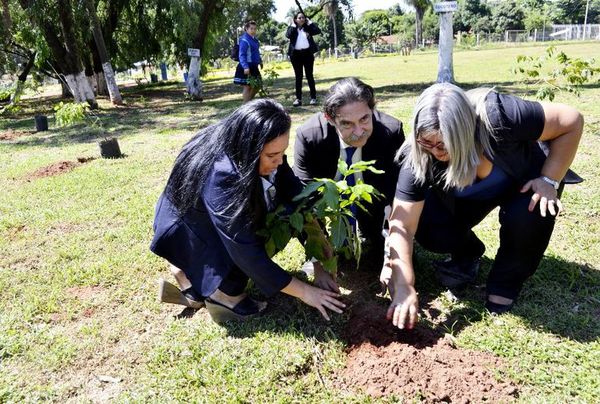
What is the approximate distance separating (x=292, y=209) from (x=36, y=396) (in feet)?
4.49

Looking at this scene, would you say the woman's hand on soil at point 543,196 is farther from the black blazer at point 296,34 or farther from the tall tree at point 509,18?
the tall tree at point 509,18

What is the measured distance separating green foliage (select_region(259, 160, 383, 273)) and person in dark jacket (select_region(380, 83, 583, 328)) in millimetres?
216

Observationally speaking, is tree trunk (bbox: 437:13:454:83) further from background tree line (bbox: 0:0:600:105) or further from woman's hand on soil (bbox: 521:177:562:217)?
woman's hand on soil (bbox: 521:177:562:217)

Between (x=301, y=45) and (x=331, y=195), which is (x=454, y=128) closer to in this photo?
(x=331, y=195)

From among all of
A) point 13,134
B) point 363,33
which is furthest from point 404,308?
point 363,33

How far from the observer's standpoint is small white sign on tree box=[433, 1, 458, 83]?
27.7 ft

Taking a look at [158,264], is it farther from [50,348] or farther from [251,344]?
[251,344]

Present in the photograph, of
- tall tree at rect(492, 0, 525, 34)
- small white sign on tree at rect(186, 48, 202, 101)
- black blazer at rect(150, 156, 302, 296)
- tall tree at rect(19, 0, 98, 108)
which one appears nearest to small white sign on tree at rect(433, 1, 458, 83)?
small white sign on tree at rect(186, 48, 202, 101)

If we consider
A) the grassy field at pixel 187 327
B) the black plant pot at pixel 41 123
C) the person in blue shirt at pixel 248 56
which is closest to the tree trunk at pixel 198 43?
the person in blue shirt at pixel 248 56

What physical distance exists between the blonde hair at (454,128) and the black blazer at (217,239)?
2.30 feet

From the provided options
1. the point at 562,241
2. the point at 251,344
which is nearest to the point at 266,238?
the point at 251,344

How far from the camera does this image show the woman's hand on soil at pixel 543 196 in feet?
6.77

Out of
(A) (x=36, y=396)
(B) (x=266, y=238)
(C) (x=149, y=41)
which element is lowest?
(A) (x=36, y=396)

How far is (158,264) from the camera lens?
10.2 ft
